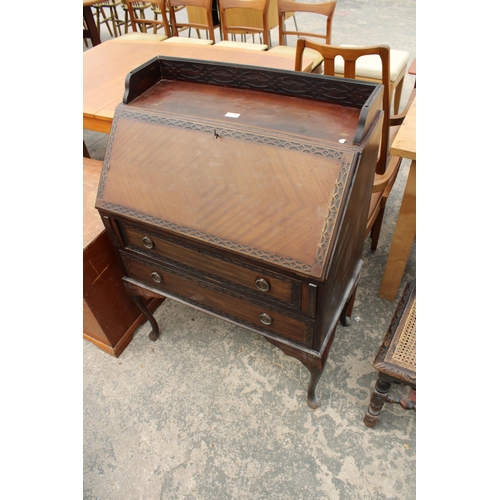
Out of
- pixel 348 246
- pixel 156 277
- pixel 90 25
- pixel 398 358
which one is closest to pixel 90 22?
pixel 90 25

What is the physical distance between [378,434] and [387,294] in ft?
2.72

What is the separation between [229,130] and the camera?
4.24 ft

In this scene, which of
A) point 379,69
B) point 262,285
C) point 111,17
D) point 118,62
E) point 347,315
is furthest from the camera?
point 111,17

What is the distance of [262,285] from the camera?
4.42 ft

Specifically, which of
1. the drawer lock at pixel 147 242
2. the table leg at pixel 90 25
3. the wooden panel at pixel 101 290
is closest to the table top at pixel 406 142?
the drawer lock at pixel 147 242

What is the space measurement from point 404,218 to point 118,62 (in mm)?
2351

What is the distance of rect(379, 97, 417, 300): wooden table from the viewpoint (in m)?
1.59

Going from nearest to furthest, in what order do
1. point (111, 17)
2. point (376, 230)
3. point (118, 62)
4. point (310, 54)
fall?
point (376, 230)
point (118, 62)
point (310, 54)
point (111, 17)

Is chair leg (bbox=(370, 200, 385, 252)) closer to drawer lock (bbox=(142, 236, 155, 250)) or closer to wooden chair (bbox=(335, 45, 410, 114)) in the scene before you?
wooden chair (bbox=(335, 45, 410, 114))

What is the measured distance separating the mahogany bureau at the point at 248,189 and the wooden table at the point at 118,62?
0.78 m

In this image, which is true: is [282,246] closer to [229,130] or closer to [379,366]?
[229,130]

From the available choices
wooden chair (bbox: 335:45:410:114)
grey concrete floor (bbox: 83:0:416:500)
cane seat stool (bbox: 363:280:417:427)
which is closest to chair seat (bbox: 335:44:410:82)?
wooden chair (bbox: 335:45:410:114)

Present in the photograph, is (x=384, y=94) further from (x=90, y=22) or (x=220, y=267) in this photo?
(x=90, y=22)

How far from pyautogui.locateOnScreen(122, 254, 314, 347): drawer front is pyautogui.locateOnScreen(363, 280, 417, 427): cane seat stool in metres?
0.31
